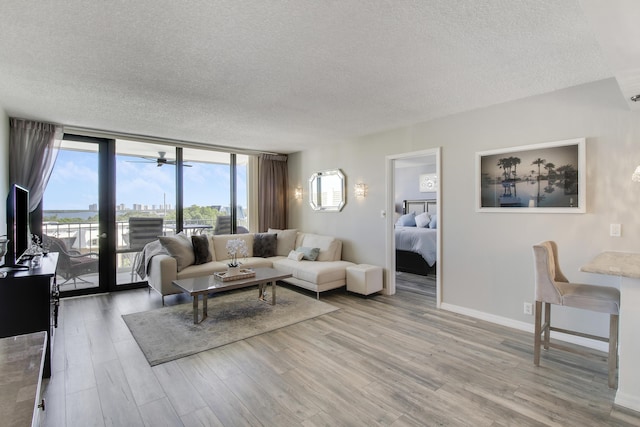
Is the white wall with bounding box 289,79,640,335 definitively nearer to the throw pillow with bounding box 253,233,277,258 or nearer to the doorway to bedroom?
the doorway to bedroom

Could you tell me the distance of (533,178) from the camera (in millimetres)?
3312

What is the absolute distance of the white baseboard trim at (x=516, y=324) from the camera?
9.71ft

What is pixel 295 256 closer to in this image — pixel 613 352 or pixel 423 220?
pixel 423 220

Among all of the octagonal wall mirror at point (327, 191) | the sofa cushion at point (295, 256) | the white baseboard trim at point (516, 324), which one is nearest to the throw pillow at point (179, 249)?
the sofa cushion at point (295, 256)

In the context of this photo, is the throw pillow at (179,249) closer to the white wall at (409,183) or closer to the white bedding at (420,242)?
the white bedding at (420,242)

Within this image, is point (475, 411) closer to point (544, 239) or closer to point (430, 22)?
point (544, 239)

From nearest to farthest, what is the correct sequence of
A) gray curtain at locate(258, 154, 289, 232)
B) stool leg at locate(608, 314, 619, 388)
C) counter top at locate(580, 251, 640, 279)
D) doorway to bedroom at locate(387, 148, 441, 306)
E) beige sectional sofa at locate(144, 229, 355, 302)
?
counter top at locate(580, 251, 640, 279)
stool leg at locate(608, 314, 619, 388)
beige sectional sofa at locate(144, 229, 355, 302)
doorway to bedroom at locate(387, 148, 441, 306)
gray curtain at locate(258, 154, 289, 232)

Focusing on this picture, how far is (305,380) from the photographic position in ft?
8.08

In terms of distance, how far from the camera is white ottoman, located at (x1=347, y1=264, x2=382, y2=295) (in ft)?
14.9

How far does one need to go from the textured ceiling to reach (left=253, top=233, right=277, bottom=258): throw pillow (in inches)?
95.3

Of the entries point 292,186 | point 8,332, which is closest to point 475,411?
point 8,332

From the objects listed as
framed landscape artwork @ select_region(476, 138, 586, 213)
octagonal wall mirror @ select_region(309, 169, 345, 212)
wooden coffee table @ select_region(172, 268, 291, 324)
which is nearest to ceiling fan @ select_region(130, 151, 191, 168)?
wooden coffee table @ select_region(172, 268, 291, 324)

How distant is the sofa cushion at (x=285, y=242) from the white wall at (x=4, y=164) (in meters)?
3.67

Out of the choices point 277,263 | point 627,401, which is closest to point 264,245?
point 277,263
